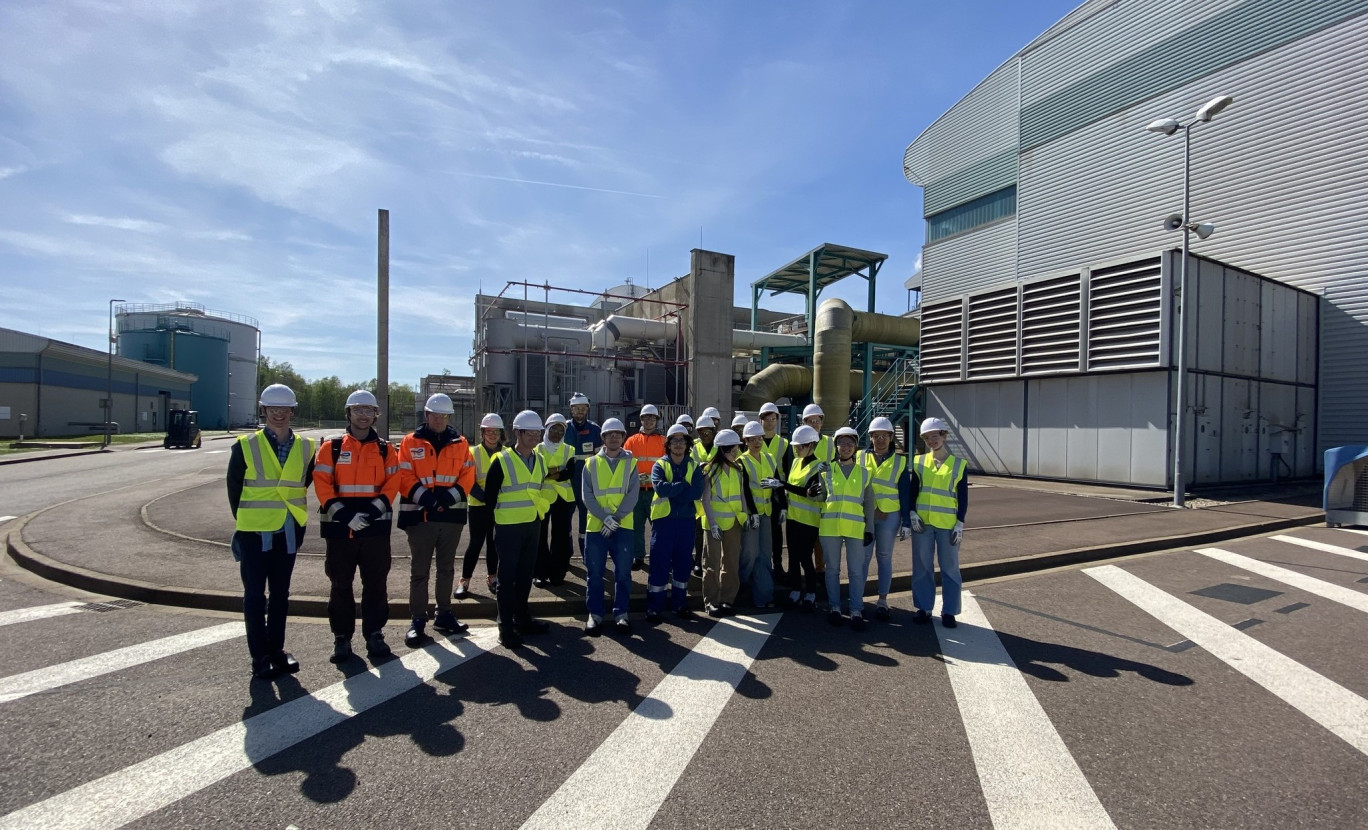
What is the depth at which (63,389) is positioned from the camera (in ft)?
142

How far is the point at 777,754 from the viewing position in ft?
11.3

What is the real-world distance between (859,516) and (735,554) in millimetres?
1221

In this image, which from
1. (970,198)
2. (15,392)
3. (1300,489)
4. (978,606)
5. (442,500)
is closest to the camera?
(442,500)

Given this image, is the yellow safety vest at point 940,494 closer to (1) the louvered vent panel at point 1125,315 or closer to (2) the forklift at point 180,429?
(1) the louvered vent panel at point 1125,315

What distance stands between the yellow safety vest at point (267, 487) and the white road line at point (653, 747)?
285 centimetres

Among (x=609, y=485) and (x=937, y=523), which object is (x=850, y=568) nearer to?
(x=937, y=523)

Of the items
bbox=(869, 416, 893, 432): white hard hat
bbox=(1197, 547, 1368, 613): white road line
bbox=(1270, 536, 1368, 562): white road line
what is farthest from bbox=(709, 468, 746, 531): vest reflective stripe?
bbox=(1270, 536, 1368, 562): white road line

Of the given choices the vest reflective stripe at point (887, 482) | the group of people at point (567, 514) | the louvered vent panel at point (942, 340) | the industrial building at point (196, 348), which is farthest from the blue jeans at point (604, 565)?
the industrial building at point (196, 348)

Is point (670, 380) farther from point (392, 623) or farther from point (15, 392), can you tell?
point (15, 392)

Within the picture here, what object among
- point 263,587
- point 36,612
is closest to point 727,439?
point 263,587

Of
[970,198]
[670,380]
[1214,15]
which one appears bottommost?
[670,380]

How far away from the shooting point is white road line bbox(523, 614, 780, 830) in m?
2.89

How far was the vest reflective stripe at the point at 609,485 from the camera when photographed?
222 inches

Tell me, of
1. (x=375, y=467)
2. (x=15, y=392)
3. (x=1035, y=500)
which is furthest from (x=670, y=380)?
(x=15, y=392)
